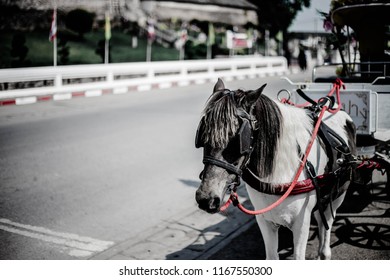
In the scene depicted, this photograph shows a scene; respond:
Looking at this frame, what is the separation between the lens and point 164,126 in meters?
9.71

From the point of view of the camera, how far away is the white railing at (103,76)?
39.2ft

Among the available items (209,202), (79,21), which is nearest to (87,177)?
(209,202)

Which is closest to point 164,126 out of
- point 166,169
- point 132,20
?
point 166,169

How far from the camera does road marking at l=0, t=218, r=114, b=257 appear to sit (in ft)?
13.1

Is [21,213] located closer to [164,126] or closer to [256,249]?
[256,249]

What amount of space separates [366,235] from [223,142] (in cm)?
276

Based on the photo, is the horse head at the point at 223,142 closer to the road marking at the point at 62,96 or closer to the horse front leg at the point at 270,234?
the horse front leg at the point at 270,234

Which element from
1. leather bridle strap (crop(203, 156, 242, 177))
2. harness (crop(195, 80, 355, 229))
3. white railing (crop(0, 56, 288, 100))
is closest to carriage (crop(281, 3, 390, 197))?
harness (crop(195, 80, 355, 229))

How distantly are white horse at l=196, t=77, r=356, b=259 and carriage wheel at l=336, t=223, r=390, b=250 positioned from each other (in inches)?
38.7

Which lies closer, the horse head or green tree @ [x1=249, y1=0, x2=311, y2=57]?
the horse head

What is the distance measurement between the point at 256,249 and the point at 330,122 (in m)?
1.50

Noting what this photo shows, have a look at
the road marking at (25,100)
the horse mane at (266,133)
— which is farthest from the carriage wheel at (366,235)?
the road marking at (25,100)

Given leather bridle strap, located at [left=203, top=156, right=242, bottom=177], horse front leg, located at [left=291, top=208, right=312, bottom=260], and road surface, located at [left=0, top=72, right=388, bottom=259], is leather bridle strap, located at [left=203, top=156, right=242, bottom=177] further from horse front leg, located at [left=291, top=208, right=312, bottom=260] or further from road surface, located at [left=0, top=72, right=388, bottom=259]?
road surface, located at [left=0, top=72, right=388, bottom=259]

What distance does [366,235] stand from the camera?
421 centimetres
